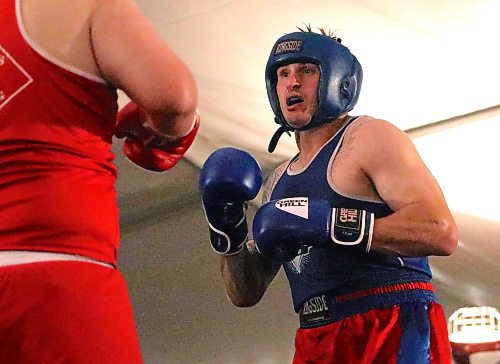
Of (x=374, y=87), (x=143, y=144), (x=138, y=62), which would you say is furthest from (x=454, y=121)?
(x=138, y=62)

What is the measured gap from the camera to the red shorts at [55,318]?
835mm

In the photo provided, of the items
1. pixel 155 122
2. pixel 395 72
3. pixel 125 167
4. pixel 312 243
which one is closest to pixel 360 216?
pixel 312 243

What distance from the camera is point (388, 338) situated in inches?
55.2

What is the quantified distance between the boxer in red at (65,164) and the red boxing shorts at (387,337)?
617mm

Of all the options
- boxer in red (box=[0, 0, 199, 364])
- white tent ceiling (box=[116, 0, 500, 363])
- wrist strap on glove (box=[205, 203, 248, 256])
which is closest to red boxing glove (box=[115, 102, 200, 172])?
boxer in red (box=[0, 0, 199, 364])

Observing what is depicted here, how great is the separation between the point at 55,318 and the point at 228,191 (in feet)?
2.26

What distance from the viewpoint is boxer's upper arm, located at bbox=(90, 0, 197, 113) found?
2.80ft

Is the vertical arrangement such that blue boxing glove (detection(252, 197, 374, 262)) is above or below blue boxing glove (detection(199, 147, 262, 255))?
above

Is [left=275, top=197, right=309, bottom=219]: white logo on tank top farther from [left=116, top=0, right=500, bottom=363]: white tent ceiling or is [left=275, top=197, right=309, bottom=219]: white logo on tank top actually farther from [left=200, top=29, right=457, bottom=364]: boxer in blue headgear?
[left=116, top=0, right=500, bottom=363]: white tent ceiling

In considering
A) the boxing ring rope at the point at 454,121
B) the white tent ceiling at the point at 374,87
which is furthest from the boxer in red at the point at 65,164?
the boxing ring rope at the point at 454,121

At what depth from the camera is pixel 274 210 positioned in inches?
54.5

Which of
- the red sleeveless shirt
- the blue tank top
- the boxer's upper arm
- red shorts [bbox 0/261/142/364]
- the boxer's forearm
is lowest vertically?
the boxer's forearm

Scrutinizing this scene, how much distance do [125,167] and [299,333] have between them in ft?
5.53

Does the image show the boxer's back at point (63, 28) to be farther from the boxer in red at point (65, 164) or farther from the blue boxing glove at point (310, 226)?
the blue boxing glove at point (310, 226)
